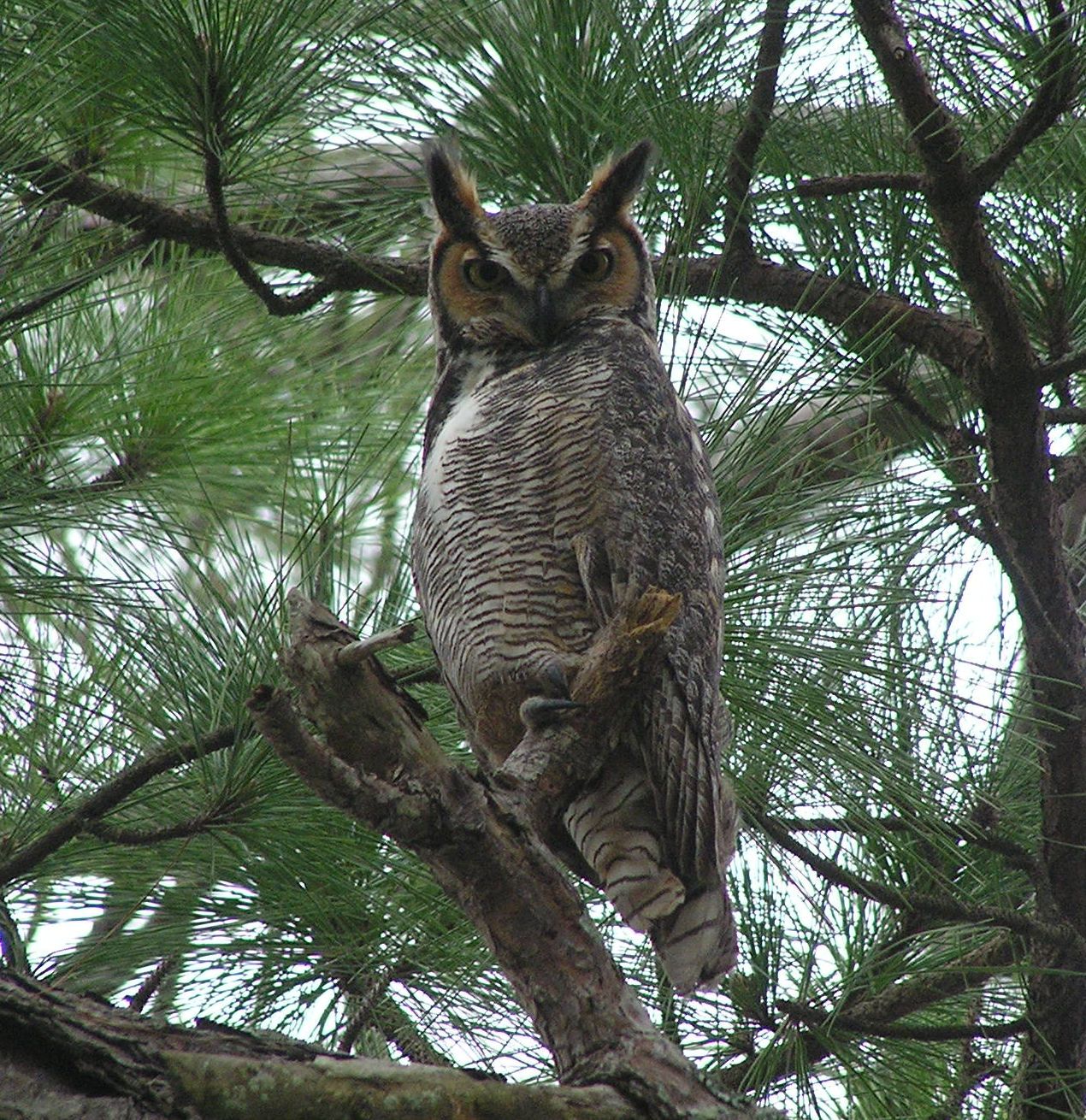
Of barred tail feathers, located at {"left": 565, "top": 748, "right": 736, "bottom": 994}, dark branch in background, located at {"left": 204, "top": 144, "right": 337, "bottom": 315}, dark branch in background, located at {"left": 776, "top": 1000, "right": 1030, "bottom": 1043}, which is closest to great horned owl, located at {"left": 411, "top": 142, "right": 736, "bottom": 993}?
barred tail feathers, located at {"left": 565, "top": 748, "right": 736, "bottom": 994}

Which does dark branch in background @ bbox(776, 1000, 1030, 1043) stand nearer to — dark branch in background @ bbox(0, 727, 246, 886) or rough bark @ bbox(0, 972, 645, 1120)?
dark branch in background @ bbox(0, 727, 246, 886)

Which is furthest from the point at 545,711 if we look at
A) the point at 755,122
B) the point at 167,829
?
the point at 755,122

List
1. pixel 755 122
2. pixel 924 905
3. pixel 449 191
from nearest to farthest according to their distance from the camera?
pixel 924 905
pixel 755 122
pixel 449 191

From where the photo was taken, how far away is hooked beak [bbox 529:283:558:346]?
6.42ft

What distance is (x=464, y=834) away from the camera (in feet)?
3.81

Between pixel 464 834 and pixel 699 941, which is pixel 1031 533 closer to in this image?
pixel 699 941

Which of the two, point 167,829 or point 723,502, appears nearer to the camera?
point 167,829

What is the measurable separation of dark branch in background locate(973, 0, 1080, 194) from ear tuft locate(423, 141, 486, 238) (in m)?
0.80

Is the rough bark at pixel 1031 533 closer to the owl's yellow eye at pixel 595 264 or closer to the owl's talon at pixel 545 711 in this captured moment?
the owl's yellow eye at pixel 595 264

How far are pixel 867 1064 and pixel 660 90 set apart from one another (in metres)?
1.44

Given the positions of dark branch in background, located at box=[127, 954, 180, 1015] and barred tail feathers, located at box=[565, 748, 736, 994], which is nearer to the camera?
barred tail feathers, located at box=[565, 748, 736, 994]

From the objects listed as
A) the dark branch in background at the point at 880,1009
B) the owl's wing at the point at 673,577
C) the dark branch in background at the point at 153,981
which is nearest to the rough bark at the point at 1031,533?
the dark branch in background at the point at 880,1009

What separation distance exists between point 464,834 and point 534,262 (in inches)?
41.7

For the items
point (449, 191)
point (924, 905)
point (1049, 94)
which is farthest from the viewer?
point (449, 191)
